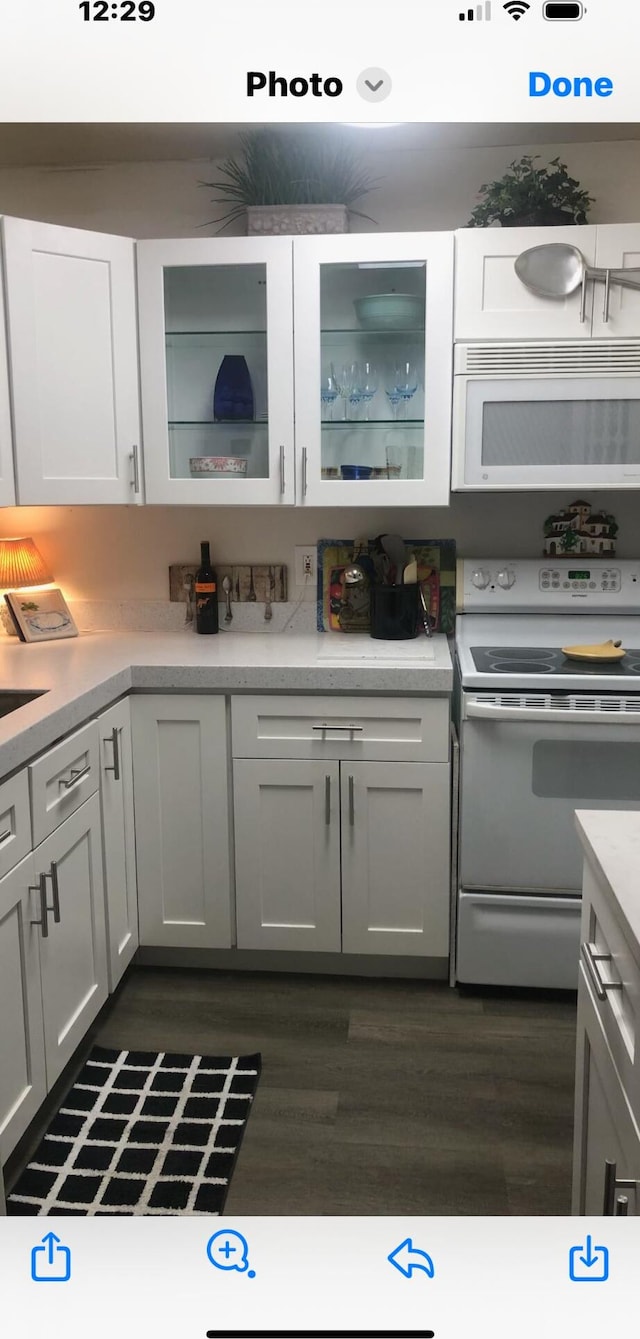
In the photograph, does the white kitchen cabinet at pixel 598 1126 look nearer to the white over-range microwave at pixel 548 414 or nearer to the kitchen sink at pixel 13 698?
the kitchen sink at pixel 13 698

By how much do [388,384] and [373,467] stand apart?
22cm

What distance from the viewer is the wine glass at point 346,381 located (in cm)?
240

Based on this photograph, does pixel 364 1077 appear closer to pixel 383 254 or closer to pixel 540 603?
pixel 540 603

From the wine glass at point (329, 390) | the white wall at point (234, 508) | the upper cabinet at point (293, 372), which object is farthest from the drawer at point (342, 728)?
the wine glass at point (329, 390)

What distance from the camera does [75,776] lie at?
1.88m

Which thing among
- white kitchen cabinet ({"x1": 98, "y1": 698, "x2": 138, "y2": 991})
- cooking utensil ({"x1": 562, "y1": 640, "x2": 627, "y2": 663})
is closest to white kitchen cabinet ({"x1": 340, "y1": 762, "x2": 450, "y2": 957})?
cooking utensil ({"x1": 562, "y1": 640, "x2": 627, "y2": 663})

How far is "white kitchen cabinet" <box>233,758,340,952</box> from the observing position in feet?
7.42

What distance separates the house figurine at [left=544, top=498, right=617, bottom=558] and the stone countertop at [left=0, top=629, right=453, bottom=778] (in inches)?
16.9

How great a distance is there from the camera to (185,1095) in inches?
73.8

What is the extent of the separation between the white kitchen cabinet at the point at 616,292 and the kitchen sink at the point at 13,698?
4.92ft

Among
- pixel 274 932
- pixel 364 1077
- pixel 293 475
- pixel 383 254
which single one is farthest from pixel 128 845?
pixel 383 254

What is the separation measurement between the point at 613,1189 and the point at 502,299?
6.18ft

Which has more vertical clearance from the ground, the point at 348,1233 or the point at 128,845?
the point at 348,1233
